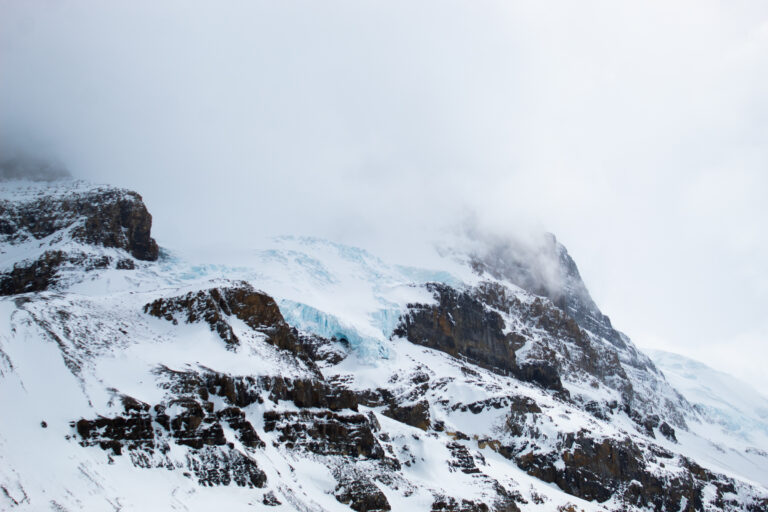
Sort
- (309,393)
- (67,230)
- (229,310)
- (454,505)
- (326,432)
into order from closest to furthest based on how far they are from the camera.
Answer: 1. (454,505)
2. (326,432)
3. (309,393)
4. (229,310)
5. (67,230)

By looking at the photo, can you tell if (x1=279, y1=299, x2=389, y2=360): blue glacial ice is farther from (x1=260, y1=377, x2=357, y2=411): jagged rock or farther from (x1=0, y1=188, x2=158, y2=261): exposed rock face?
(x1=260, y1=377, x2=357, y2=411): jagged rock

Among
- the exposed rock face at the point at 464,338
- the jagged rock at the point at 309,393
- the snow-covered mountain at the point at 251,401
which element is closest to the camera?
the snow-covered mountain at the point at 251,401

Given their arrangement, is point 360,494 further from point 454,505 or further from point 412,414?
point 412,414

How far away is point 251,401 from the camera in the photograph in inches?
2857

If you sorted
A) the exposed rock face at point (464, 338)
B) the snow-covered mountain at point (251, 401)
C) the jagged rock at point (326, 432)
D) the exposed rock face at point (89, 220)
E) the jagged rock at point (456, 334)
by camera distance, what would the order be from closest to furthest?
the snow-covered mountain at point (251, 401) → the jagged rock at point (326, 432) → the exposed rock face at point (89, 220) → the jagged rock at point (456, 334) → the exposed rock face at point (464, 338)

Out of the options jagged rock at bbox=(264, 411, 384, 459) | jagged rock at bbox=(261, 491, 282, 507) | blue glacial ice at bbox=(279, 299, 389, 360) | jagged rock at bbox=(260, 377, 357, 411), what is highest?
blue glacial ice at bbox=(279, 299, 389, 360)

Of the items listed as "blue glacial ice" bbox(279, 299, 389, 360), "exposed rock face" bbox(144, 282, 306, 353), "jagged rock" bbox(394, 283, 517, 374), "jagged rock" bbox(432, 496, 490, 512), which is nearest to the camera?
"jagged rock" bbox(432, 496, 490, 512)

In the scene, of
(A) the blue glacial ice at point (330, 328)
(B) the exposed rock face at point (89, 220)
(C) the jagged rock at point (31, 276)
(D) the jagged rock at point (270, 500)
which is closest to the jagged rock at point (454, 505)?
(D) the jagged rock at point (270, 500)

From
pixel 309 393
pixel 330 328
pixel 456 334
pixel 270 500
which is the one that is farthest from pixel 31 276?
pixel 456 334

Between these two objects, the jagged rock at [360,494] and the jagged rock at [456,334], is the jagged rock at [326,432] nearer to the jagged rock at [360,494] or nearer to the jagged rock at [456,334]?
the jagged rock at [360,494]

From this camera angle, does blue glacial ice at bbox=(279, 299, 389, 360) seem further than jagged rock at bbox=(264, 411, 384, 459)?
Yes

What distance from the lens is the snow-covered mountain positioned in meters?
51.9

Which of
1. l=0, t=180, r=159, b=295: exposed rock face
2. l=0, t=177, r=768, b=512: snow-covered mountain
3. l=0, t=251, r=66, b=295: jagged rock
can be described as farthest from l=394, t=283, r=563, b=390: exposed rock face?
l=0, t=251, r=66, b=295: jagged rock

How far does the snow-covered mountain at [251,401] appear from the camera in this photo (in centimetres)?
5194
